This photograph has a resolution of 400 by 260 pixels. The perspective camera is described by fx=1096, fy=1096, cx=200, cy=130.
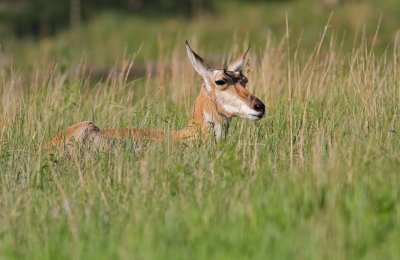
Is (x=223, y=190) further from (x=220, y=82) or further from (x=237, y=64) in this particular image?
(x=237, y=64)

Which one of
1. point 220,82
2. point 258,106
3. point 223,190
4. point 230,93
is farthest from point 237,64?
point 223,190

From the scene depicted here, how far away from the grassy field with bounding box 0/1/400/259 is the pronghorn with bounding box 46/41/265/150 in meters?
0.17

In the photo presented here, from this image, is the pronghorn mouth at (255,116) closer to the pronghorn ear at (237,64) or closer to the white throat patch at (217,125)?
the white throat patch at (217,125)

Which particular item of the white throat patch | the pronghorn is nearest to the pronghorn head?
the pronghorn

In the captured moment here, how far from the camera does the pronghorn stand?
8742 millimetres

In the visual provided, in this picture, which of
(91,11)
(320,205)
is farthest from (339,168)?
(91,11)

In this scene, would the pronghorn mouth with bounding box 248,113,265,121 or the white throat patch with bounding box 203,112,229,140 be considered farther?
the white throat patch with bounding box 203,112,229,140

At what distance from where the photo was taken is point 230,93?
9062mm

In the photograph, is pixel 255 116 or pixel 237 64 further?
pixel 237 64

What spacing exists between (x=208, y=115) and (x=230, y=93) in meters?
0.36

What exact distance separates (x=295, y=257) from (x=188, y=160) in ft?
6.78

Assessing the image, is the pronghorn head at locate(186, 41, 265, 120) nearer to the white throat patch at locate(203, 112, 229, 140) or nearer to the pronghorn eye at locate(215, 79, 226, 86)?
the pronghorn eye at locate(215, 79, 226, 86)

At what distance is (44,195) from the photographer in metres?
7.15

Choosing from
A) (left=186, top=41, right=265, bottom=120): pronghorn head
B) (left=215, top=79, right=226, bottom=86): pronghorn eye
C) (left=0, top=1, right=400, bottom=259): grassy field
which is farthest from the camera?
(left=215, top=79, right=226, bottom=86): pronghorn eye
